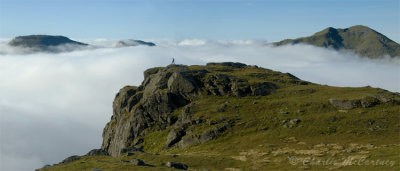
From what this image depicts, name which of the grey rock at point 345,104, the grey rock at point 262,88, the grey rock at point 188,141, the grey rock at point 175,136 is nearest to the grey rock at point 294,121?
the grey rock at point 345,104

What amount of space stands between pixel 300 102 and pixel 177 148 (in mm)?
41031

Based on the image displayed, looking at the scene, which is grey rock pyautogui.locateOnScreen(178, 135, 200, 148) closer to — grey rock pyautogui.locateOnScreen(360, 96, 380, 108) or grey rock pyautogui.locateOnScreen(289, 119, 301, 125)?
grey rock pyautogui.locateOnScreen(289, 119, 301, 125)

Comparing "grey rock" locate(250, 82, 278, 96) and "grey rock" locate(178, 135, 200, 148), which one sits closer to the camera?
"grey rock" locate(178, 135, 200, 148)

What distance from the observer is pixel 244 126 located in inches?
3716

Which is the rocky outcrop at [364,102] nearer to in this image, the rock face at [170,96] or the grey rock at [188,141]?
the rock face at [170,96]

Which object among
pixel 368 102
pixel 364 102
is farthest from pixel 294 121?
pixel 368 102

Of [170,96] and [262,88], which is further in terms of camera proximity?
[170,96]

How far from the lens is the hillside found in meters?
66.3

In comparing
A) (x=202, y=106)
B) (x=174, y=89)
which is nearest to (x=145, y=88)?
(x=174, y=89)

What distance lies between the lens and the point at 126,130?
12312cm

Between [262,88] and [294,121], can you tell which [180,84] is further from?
[294,121]

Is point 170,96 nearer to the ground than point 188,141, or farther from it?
farther from it

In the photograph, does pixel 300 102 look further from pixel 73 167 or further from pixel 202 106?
pixel 73 167

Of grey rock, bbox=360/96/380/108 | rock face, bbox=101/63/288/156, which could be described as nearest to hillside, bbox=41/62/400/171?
grey rock, bbox=360/96/380/108
